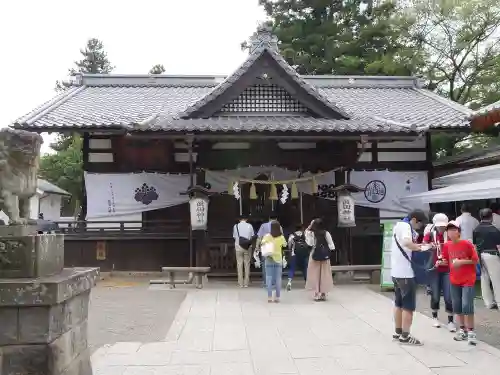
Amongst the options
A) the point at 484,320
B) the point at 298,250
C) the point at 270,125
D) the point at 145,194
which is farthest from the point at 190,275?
the point at 484,320

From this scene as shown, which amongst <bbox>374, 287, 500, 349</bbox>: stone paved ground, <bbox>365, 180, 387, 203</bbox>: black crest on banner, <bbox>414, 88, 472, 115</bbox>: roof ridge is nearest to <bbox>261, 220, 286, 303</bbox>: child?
<bbox>374, 287, 500, 349</bbox>: stone paved ground

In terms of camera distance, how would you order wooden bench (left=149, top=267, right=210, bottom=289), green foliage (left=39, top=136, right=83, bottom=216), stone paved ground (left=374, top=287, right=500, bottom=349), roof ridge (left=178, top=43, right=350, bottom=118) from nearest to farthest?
stone paved ground (left=374, top=287, right=500, bottom=349) → wooden bench (left=149, top=267, right=210, bottom=289) → roof ridge (left=178, top=43, right=350, bottom=118) → green foliage (left=39, top=136, right=83, bottom=216)

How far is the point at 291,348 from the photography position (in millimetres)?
6355

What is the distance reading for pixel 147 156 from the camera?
14383mm

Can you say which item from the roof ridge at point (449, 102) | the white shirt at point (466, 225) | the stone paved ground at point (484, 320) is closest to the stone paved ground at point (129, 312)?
the stone paved ground at point (484, 320)

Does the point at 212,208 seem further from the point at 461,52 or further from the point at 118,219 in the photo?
the point at 461,52

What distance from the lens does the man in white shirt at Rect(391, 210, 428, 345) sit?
626 centimetres

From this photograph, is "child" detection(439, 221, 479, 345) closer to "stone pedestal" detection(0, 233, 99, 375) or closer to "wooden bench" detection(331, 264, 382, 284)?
"stone pedestal" detection(0, 233, 99, 375)

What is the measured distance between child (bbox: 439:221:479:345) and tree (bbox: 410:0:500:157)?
45.2ft

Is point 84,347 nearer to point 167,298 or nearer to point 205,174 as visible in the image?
Answer: point 167,298

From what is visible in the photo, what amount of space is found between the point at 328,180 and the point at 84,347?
420 inches

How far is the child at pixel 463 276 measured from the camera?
20.8 feet

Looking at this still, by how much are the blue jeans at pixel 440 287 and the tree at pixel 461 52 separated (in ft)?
42.2

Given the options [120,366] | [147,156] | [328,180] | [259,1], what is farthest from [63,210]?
[120,366]
